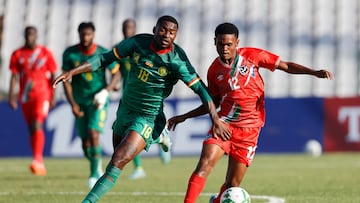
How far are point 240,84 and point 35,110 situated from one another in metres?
7.62

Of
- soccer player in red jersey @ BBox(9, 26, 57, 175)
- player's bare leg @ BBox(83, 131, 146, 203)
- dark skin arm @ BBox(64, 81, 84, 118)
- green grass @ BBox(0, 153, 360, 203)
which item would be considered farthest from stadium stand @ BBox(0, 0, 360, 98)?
player's bare leg @ BBox(83, 131, 146, 203)

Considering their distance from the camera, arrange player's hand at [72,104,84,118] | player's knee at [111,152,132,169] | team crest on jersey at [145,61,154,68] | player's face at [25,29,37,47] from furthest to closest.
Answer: player's face at [25,29,37,47]
player's hand at [72,104,84,118]
team crest on jersey at [145,61,154,68]
player's knee at [111,152,132,169]

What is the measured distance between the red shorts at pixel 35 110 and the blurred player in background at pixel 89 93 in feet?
8.08

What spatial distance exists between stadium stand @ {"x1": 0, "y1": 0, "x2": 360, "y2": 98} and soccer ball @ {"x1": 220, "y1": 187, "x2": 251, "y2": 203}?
695 inches

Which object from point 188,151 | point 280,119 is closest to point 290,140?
point 280,119

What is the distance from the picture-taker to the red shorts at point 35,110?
1513cm

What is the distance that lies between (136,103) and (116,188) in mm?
3729

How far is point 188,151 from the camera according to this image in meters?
19.9

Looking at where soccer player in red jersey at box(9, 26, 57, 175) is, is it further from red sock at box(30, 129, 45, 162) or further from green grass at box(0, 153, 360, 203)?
green grass at box(0, 153, 360, 203)

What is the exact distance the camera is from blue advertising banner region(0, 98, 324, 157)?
19938 mm

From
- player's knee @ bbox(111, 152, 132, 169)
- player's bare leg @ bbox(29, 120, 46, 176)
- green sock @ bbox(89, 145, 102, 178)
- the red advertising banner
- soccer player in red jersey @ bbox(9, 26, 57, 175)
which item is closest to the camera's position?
player's knee @ bbox(111, 152, 132, 169)

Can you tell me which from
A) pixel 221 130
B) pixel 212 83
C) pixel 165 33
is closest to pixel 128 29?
pixel 212 83

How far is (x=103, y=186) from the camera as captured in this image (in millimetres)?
7617

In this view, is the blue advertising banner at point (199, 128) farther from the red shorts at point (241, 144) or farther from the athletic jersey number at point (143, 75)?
the athletic jersey number at point (143, 75)
